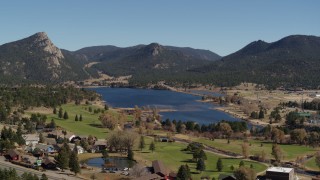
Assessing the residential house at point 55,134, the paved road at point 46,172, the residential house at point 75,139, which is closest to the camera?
the paved road at point 46,172

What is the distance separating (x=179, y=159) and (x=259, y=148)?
977 inches

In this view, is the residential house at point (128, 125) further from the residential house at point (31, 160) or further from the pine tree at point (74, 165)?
the pine tree at point (74, 165)

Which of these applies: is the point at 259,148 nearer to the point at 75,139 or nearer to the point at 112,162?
the point at 112,162

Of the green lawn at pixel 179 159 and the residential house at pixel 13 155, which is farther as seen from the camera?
the green lawn at pixel 179 159

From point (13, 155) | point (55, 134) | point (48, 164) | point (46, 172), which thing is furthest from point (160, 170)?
point (55, 134)

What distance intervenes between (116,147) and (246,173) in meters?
34.9

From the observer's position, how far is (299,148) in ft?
357

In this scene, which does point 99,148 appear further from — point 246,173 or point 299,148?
point 299,148

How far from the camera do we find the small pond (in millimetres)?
82500

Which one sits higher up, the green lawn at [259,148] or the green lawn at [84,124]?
the green lawn at [84,124]

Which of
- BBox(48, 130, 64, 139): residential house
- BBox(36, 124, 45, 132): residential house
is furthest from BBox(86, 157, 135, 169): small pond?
BBox(36, 124, 45, 132): residential house

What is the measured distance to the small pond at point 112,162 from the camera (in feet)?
271

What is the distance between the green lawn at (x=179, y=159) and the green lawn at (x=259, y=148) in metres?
9.35

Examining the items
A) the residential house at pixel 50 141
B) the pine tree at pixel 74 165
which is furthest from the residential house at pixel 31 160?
the residential house at pixel 50 141
